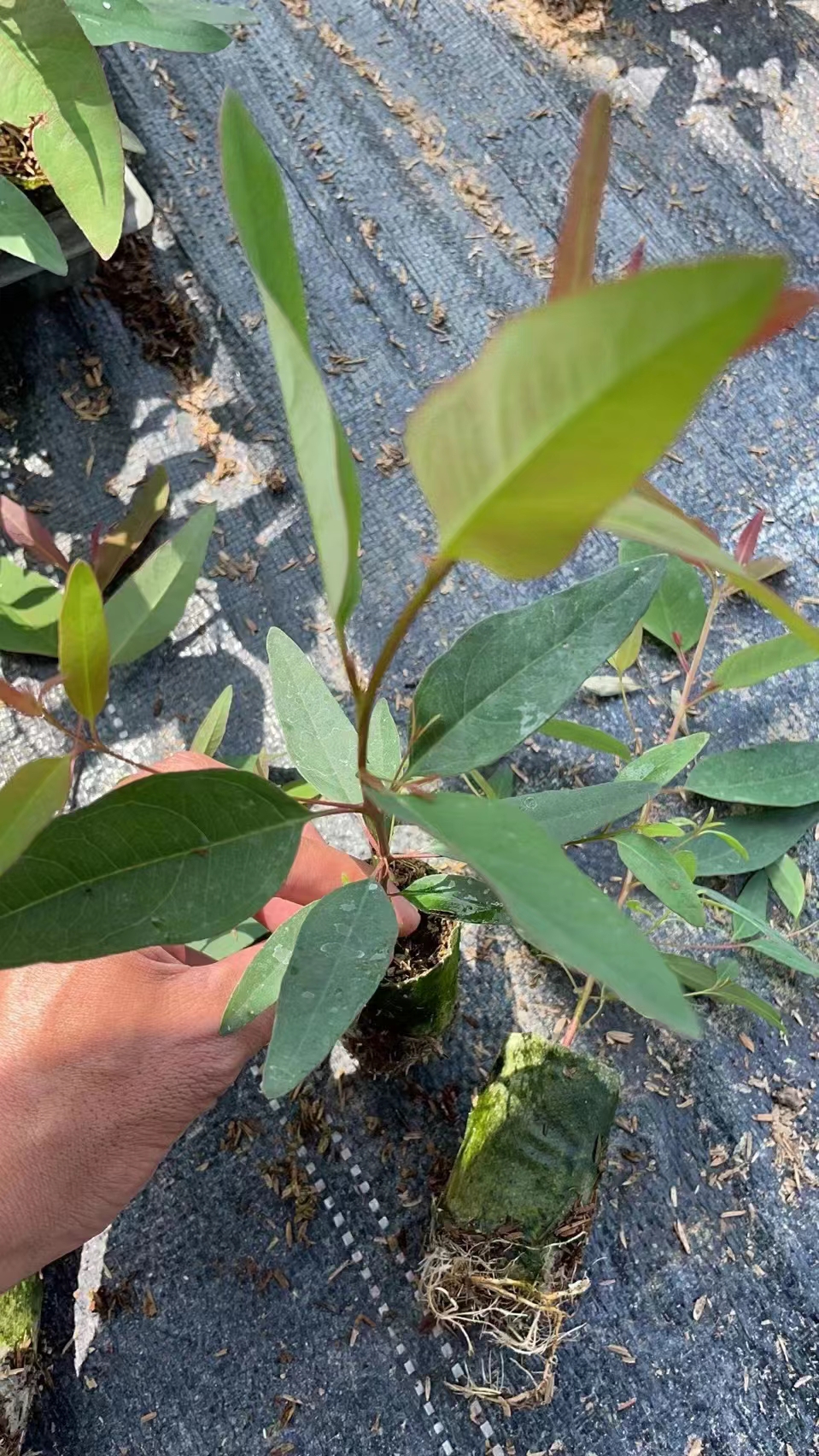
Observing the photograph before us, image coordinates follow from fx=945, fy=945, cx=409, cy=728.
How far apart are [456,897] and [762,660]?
1.61 ft

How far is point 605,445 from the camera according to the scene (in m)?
0.29

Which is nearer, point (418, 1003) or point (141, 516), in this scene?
point (418, 1003)

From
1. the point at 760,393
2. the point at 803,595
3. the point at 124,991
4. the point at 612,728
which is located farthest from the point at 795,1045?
the point at 760,393

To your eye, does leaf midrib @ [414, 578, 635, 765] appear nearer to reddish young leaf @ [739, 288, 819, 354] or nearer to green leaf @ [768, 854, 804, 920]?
reddish young leaf @ [739, 288, 819, 354]

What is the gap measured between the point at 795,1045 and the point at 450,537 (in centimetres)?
107

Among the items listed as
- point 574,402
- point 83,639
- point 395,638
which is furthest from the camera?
point 83,639

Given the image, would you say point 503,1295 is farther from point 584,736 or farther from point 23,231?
point 23,231

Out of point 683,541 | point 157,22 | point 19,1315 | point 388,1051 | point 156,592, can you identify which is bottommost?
point 19,1315

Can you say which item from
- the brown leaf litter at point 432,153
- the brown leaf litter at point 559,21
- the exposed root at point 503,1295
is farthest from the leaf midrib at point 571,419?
the brown leaf litter at point 559,21

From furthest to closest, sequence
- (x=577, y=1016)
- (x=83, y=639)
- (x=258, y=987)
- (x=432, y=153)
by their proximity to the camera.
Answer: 1. (x=432, y=153)
2. (x=577, y=1016)
3. (x=258, y=987)
4. (x=83, y=639)

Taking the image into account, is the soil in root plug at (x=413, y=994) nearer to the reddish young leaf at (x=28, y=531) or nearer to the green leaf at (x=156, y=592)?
the green leaf at (x=156, y=592)

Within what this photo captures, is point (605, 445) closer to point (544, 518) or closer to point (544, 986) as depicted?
point (544, 518)

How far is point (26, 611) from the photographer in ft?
3.86

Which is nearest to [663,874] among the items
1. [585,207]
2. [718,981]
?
[718,981]
